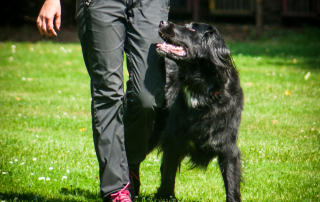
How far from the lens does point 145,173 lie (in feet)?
12.8

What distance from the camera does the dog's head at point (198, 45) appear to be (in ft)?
10.1

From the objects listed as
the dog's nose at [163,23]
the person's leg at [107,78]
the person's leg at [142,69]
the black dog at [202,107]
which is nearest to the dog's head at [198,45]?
the black dog at [202,107]

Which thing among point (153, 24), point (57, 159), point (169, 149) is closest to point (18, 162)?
point (57, 159)

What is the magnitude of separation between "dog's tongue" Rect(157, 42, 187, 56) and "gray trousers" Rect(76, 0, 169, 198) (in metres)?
0.08

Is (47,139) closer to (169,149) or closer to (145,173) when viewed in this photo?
(145,173)

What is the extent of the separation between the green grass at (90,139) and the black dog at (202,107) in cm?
34

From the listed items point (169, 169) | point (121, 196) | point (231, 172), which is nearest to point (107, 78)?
point (121, 196)

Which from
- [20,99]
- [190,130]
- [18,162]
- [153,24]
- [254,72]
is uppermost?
[153,24]

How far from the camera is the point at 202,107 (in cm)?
312

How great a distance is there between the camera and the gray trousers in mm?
2562

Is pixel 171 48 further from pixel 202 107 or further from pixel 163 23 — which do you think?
pixel 202 107

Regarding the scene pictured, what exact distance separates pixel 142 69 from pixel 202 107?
2.39 feet

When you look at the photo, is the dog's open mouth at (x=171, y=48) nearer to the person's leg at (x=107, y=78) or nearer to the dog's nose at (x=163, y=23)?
the dog's nose at (x=163, y=23)

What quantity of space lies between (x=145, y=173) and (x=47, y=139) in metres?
1.53
